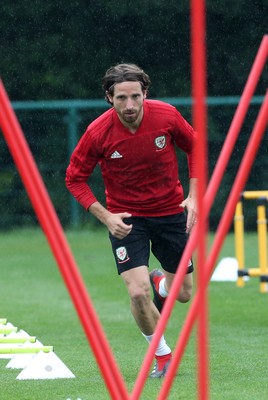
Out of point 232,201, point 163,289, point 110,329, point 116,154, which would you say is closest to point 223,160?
point 232,201

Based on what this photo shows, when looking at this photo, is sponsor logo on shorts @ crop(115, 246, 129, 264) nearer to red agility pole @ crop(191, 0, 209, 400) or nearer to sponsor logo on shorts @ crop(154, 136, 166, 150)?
sponsor logo on shorts @ crop(154, 136, 166, 150)

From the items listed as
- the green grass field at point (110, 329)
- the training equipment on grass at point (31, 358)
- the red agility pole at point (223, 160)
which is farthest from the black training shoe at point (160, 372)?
the red agility pole at point (223, 160)

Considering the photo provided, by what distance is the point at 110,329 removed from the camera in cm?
1033

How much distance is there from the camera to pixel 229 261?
14.2 metres

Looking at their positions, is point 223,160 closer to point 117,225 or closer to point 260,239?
point 117,225

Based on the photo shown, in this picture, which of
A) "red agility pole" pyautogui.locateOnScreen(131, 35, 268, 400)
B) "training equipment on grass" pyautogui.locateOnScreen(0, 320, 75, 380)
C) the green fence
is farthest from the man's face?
the green fence

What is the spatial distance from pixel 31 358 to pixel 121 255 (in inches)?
36.9

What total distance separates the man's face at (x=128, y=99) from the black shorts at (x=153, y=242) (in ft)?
2.34

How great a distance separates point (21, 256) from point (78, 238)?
285cm

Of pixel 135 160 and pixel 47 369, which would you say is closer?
pixel 47 369

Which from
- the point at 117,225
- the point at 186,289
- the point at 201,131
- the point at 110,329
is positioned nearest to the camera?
the point at 201,131

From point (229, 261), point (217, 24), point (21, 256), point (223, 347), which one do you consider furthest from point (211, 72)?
point (223, 347)

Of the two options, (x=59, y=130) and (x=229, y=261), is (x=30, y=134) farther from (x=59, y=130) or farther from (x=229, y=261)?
(x=229, y=261)

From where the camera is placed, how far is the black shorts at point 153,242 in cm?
746
